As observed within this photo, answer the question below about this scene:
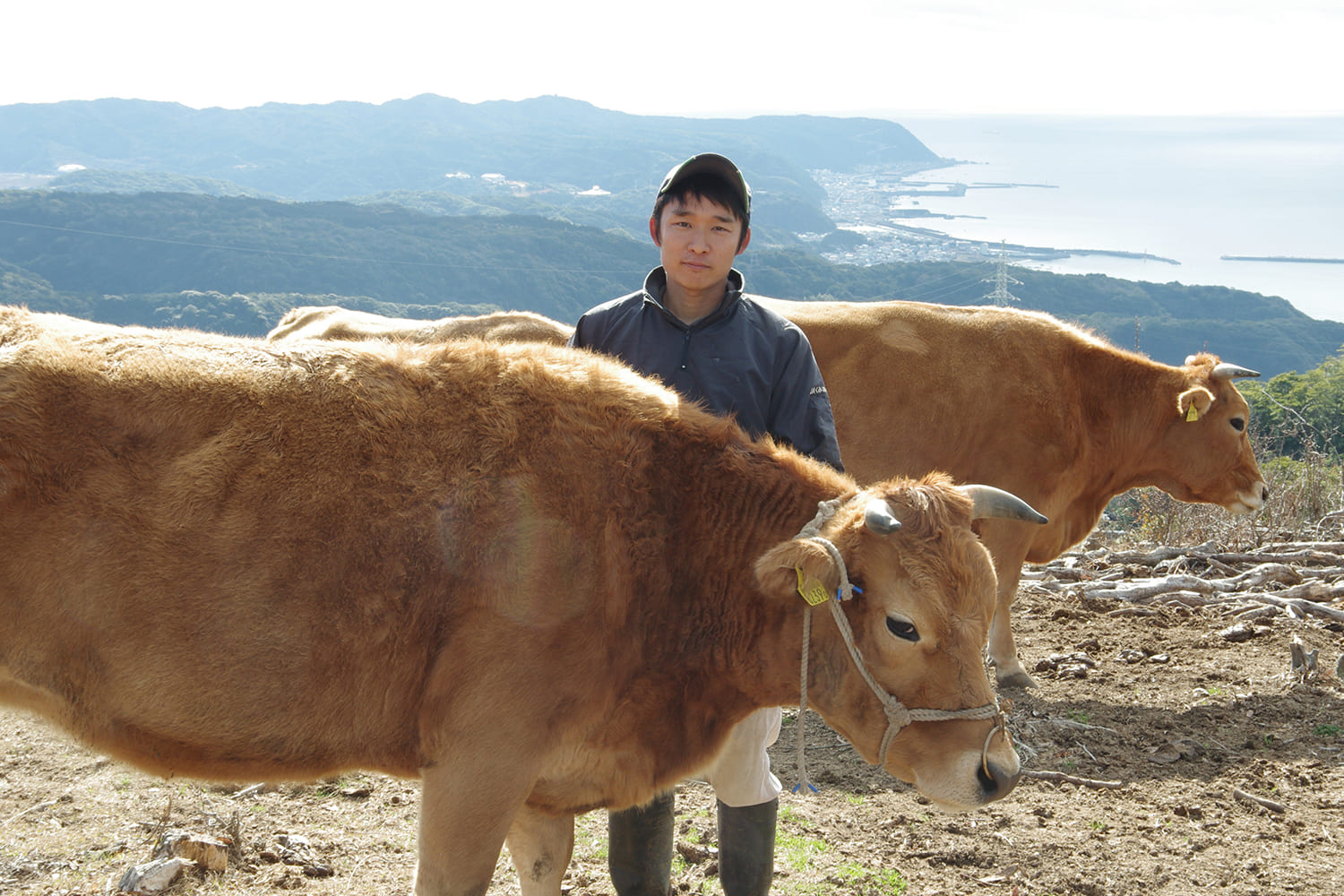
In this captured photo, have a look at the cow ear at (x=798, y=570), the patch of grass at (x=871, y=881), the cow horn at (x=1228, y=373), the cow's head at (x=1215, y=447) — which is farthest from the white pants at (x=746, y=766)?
the cow horn at (x=1228, y=373)

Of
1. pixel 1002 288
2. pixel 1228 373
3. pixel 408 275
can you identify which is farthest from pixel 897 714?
pixel 408 275

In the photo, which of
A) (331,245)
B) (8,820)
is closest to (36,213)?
(331,245)

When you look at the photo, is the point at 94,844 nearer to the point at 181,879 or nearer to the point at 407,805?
the point at 181,879

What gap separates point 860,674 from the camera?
3311 mm

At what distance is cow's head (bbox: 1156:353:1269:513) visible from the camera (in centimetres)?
889

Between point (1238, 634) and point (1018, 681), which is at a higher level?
point (1238, 634)

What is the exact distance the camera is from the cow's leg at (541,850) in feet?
12.9

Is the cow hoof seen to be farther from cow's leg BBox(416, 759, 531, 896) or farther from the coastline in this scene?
the coastline

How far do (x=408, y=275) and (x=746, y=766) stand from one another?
322 feet

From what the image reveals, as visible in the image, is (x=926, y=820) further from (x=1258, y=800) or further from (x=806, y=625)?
(x=806, y=625)

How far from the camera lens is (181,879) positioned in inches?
173

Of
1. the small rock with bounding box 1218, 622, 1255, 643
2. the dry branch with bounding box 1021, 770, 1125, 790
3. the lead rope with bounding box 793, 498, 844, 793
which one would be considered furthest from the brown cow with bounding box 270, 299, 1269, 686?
the lead rope with bounding box 793, 498, 844, 793

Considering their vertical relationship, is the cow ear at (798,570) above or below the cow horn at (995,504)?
below

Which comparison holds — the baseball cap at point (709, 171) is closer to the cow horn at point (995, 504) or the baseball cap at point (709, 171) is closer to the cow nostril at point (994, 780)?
the cow horn at point (995, 504)
